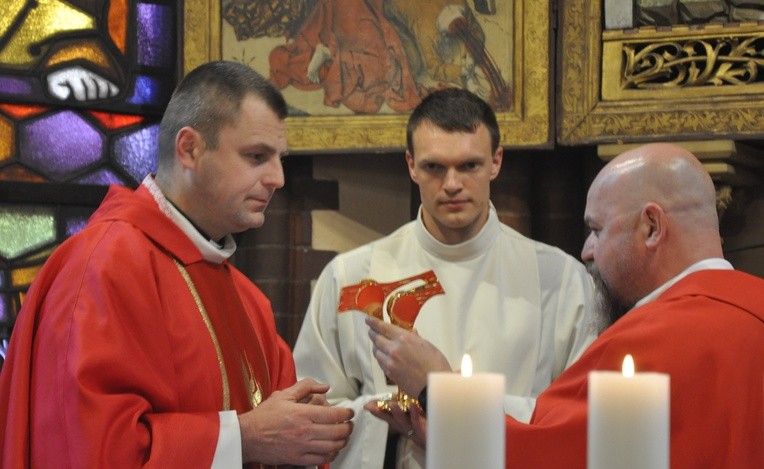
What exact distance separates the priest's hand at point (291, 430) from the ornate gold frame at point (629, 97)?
2.85 meters

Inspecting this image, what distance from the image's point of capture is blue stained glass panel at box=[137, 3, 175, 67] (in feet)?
22.3

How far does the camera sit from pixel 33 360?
3297 mm

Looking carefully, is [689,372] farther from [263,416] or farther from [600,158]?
[600,158]

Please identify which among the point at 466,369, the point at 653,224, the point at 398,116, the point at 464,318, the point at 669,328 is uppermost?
the point at 398,116

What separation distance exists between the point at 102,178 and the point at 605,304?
3.70 meters

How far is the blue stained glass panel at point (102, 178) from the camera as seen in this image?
21.7 feet

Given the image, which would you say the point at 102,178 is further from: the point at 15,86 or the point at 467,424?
the point at 467,424

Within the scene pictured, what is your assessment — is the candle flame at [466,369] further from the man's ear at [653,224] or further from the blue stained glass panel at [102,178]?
the blue stained glass panel at [102,178]

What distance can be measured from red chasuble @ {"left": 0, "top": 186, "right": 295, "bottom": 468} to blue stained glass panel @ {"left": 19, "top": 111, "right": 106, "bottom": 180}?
3003mm

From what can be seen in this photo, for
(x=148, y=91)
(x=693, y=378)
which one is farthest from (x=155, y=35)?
(x=693, y=378)

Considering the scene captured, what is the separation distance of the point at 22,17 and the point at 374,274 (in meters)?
2.68

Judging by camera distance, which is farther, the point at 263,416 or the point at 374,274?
the point at 374,274

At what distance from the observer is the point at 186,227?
363cm

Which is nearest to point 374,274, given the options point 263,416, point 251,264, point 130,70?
point 263,416
